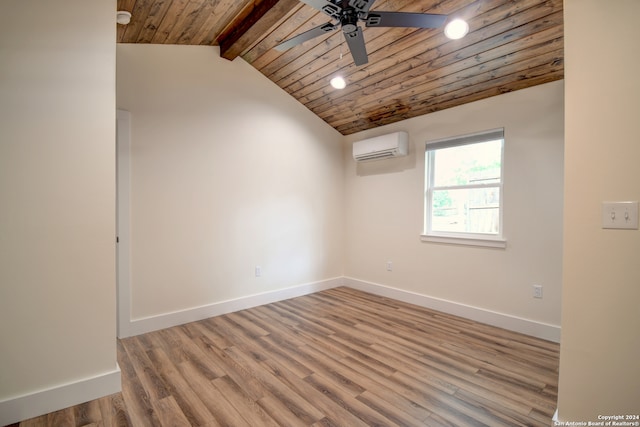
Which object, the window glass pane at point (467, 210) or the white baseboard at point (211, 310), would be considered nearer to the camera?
the white baseboard at point (211, 310)

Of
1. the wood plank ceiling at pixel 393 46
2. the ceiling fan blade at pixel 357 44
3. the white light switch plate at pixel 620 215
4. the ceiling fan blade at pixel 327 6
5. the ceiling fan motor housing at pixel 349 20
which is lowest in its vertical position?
the white light switch plate at pixel 620 215

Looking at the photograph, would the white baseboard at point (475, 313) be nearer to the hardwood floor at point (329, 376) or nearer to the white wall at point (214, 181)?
the hardwood floor at point (329, 376)

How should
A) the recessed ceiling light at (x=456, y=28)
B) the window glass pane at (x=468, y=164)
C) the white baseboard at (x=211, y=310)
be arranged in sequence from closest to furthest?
the recessed ceiling light at (x=456, y=28), the white baseboard at (x=211, y=310), the window glass pane at (x=468, y=164)

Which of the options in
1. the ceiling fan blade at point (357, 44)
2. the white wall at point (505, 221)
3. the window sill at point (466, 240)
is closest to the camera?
the ceiling fan blade at point (357, 44)

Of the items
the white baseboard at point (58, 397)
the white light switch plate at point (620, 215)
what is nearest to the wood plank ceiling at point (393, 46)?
the white light switch plate at point (620, 215)

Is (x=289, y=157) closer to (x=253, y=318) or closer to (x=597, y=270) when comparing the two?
(x=253, y=318)

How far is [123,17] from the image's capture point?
2.45 meters

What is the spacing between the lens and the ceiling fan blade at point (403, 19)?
1.77 metres

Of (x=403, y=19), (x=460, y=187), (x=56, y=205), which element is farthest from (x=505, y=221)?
(x=56, y=205)

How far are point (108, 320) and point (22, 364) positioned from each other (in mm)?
447

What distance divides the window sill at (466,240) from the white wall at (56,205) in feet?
10.6

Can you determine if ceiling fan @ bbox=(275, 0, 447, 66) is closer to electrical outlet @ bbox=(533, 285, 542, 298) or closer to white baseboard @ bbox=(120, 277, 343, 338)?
electrical outlet @ bbox=(533, 285, 542, 298)

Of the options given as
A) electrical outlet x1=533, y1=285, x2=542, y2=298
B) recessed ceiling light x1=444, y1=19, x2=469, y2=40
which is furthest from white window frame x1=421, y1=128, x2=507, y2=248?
recessed ceiling light x1=444, y1=19, x2=469, y2=40

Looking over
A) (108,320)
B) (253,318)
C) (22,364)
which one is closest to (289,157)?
(253,318)
